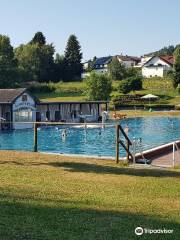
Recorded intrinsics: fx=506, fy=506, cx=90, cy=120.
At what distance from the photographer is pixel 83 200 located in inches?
378

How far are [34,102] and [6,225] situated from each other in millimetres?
42201

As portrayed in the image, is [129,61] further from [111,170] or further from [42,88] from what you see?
[111,170]

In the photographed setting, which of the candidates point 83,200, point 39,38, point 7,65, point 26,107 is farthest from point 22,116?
point 39,38

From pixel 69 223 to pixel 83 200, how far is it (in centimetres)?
206

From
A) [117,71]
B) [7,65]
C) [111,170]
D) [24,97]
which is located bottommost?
[111,170]

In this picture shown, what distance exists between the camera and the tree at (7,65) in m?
75.8

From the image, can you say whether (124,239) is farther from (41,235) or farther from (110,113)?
(110,113)

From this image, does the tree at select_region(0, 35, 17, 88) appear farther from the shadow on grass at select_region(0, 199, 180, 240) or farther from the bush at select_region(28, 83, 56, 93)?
the shadow on grass at select_region(0, 199, 180, 240)

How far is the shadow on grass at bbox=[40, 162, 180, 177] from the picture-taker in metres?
13.5

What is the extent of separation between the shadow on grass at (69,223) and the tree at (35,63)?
78695 millimetres

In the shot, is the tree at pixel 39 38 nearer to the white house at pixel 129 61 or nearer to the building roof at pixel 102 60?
the building roof at pixel 102 60

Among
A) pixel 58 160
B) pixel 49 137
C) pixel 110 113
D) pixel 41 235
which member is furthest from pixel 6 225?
pixel 110 113

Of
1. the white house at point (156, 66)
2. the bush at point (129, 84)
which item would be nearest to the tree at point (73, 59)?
the white house at point (156, 66)

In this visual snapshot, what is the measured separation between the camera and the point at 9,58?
83062mm
